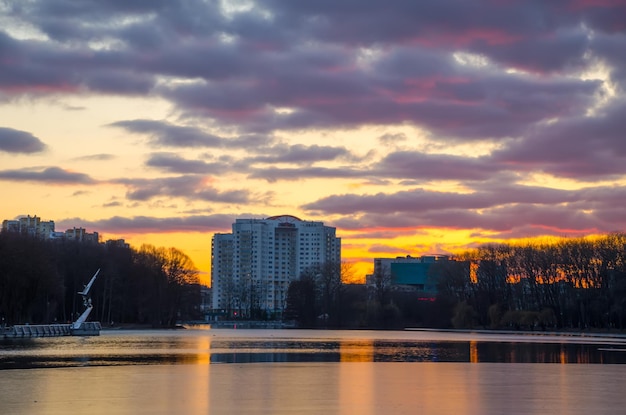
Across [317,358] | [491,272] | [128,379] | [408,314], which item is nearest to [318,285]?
[408,314]

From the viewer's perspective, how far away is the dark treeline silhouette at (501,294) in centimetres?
12512

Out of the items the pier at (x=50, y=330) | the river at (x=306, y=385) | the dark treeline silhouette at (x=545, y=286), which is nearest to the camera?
the river at (x=306, y=385)

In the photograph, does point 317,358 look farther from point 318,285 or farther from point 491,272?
point 318,285

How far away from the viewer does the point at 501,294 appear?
144 m

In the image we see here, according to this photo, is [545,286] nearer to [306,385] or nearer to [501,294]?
[501,294]

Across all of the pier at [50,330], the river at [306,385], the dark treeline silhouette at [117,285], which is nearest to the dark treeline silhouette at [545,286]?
the dark treeline silhouette at [117,285]

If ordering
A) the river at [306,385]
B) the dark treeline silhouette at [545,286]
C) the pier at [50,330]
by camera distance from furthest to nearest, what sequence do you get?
the dark treeline silhouette at [545,286]
the pier at [50,330]
the river at [306,385]

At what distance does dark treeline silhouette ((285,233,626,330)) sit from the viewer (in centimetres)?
12512

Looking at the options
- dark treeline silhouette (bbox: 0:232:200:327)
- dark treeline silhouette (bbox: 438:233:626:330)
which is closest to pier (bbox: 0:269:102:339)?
dark treeline silhouette (bbox: 0:232:200:327)

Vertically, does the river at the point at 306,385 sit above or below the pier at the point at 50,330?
below

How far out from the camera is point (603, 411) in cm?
2369

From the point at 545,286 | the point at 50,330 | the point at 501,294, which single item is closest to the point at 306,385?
the point at 50,330

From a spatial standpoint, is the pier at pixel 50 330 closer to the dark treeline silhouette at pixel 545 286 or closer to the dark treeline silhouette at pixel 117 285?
the dark treeline silhouette at pixel 117 285

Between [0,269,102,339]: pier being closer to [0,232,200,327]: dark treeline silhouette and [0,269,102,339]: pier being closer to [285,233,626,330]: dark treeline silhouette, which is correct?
[0,232,200,327]: dark treeline silhouette
